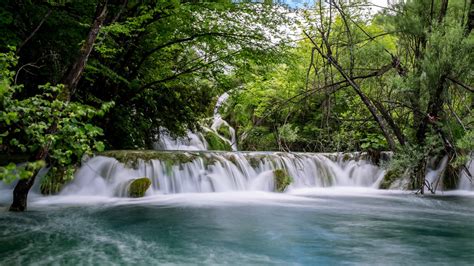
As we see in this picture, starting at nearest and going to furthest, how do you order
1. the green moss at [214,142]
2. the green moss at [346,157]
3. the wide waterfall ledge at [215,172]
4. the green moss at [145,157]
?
the wide waterfall ledge at [215,172] → the green moss at [145,157] → the green moss at [346,157] → the green moss at [214,142]

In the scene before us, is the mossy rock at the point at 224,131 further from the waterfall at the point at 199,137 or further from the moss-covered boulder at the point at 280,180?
the moss-covered boulder at the point at 280,180

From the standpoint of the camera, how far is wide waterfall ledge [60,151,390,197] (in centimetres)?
934

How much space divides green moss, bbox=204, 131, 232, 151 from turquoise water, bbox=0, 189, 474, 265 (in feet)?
29.4

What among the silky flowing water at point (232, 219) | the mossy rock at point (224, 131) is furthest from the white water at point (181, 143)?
the silky flowing water at point (232, 219)

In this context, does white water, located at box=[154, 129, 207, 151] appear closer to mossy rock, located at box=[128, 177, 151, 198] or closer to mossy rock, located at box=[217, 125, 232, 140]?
mossy rock, located at box=[217, 125, 232, 140]

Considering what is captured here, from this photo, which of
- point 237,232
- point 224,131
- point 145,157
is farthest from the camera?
point 224,131

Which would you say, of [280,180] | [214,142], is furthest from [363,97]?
[214,142]

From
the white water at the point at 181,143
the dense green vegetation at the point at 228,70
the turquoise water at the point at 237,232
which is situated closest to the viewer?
the turquoise water at the point at 237,232

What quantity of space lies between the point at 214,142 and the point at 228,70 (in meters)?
6.88

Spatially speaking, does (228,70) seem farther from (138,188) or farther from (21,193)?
(21,193)

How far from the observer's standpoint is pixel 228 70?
11.5m

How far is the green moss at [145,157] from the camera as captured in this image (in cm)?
954

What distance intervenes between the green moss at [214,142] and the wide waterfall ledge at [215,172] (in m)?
6.15

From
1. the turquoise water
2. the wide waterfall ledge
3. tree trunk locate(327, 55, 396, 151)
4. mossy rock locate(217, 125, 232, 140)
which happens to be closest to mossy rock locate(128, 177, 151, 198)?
the wide waterfall ledge
